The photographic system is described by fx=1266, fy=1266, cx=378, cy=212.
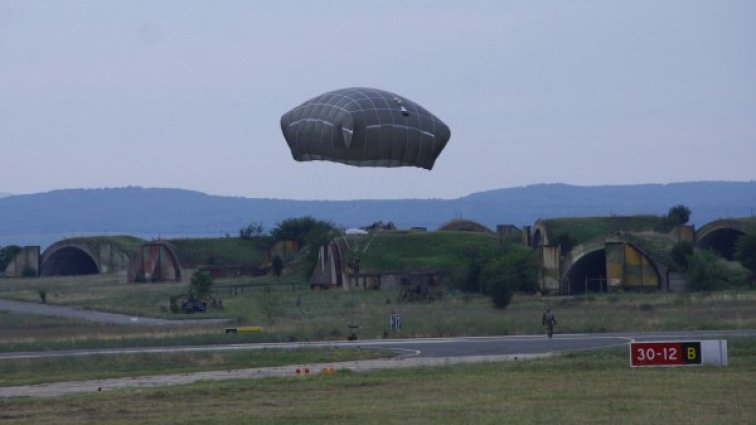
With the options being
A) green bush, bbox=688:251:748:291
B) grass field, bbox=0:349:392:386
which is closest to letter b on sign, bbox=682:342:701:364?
grass field, bbox=0:349:392:386

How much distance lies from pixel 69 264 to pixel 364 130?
79732 mm

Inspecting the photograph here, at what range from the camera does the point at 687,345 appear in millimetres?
31922

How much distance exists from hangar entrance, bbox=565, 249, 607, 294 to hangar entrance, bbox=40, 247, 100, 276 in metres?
54.7

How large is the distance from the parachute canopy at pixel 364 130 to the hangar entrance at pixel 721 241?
44.0 metres

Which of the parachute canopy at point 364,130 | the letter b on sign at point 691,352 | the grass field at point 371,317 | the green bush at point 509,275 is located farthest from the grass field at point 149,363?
the green bush at point 509,275

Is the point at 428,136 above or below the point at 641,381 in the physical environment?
above

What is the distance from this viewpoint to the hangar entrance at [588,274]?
255 ft

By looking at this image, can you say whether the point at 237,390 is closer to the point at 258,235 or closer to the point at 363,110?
the point at 363,110

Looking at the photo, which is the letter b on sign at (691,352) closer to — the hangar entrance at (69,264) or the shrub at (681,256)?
the shrub at (681,256)

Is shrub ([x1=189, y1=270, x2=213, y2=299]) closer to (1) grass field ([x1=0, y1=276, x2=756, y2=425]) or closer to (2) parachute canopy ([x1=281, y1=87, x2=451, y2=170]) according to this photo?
(1) grass field ([x1=0, y1=276, x2=756, y2=425])

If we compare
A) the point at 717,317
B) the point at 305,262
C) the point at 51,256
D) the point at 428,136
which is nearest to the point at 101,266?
the point at 51,256

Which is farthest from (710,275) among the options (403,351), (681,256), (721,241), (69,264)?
(69,264)

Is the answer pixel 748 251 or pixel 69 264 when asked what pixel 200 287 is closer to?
pixel 748 251

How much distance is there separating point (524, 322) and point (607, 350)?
1403 centimetres
